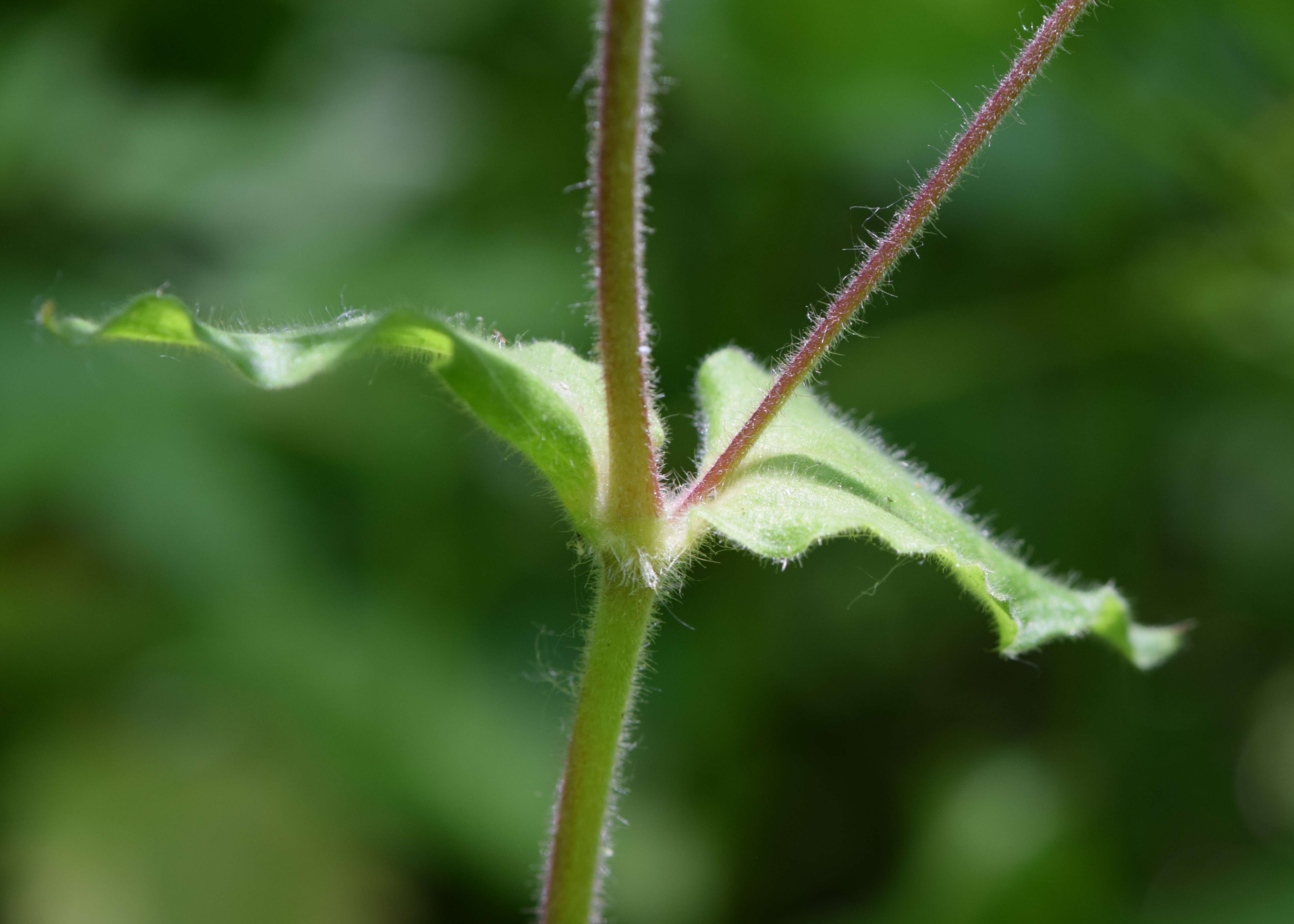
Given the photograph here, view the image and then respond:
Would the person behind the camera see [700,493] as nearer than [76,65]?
Yes

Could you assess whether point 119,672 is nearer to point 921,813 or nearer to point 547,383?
point 921,813

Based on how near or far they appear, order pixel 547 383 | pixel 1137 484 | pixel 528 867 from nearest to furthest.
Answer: pixel 547 383 → pixel 528 867 → pixel 1137 484

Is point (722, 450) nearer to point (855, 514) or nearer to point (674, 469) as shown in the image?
point (855, 514)

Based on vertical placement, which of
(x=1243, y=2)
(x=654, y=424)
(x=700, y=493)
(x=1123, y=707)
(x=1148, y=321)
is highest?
(x=1243, y=2)

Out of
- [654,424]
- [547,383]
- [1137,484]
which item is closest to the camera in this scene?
[547,383]

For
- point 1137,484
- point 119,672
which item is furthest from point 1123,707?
point 119,672

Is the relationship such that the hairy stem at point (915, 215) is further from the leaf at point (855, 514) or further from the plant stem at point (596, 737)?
the plant stem at point (596, 737)

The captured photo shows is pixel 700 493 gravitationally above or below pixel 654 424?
below

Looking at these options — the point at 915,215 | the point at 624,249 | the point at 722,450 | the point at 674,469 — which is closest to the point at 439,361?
the point at 624,249
